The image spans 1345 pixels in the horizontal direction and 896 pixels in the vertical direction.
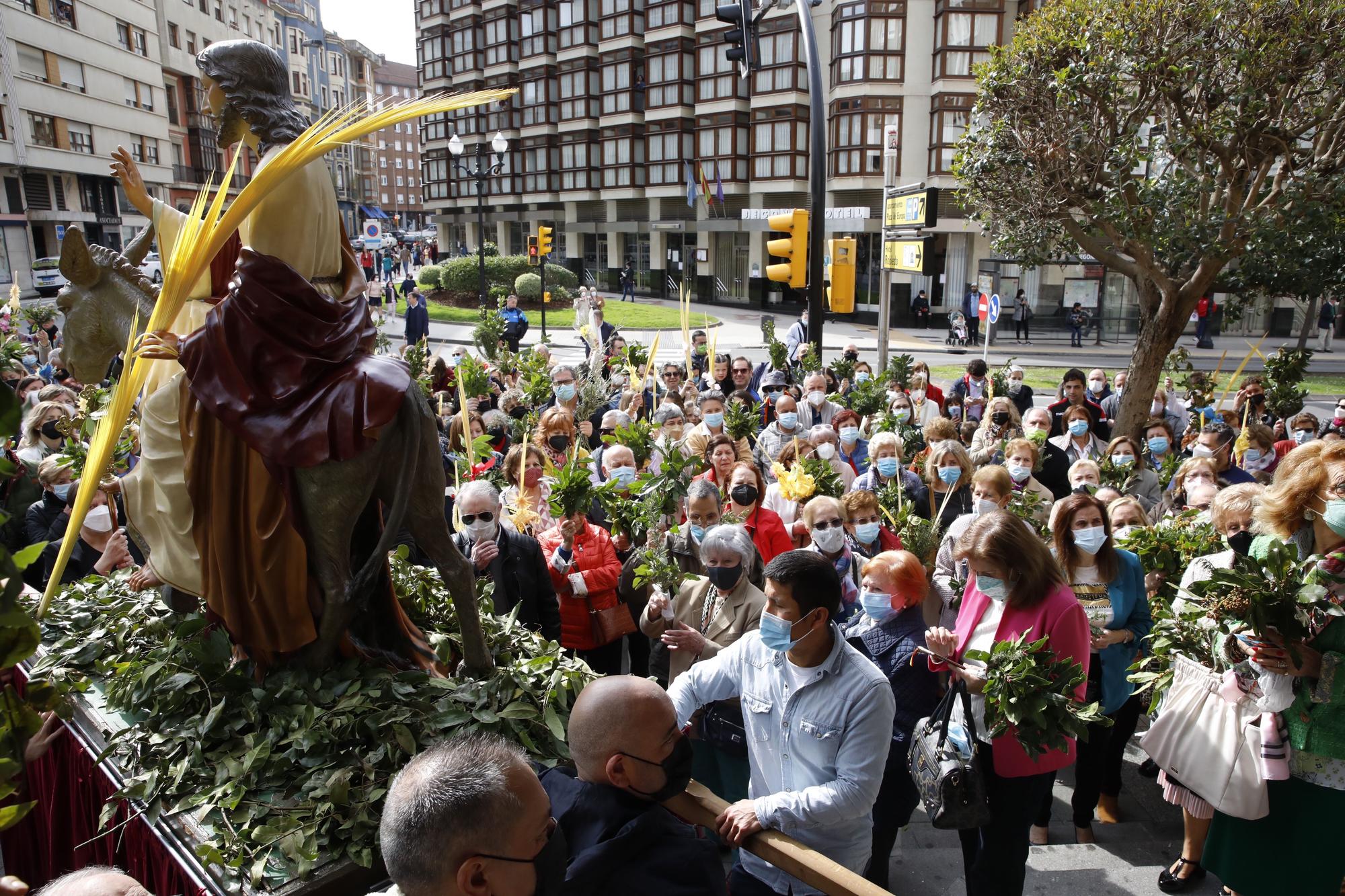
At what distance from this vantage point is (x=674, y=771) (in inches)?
103

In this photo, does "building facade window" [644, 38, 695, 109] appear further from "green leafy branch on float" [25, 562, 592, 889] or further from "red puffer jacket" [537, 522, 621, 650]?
"green leafy branch on float" [25, 562, 592, 889]

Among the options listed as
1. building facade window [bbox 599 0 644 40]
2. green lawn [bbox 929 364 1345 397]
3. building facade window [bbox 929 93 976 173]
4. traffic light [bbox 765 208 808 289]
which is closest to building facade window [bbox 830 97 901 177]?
building facade window [bbox 929 93 976 173]

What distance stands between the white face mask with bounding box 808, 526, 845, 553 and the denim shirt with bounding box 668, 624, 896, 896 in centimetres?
191

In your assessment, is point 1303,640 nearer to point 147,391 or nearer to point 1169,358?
point 147,391

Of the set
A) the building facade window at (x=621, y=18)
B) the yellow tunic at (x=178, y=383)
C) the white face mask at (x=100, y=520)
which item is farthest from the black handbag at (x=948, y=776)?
the building facade window at (x=621, y=18)

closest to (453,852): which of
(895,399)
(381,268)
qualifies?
(895,399)

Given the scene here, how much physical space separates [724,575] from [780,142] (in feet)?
120

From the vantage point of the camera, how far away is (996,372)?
37.4 ft

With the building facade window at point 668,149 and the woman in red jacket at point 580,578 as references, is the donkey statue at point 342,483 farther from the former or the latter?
the building facade window at point 668,149

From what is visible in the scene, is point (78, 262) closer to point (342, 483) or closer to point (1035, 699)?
point (342, 483)

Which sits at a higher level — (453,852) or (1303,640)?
(453,852)

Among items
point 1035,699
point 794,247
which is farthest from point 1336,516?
point 794,247

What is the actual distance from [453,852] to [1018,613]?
2757mm

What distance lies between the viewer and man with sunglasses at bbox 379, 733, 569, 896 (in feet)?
6.71
